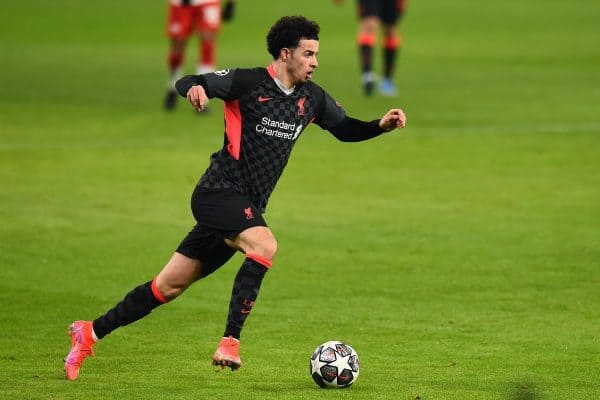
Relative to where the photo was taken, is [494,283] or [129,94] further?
[129,94]

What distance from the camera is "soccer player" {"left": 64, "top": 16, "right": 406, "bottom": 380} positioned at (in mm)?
9312

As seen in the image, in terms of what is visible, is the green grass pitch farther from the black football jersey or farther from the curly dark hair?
the curly dark hair

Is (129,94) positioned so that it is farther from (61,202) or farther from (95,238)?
(95,238)

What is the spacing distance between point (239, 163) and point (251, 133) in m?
0.22

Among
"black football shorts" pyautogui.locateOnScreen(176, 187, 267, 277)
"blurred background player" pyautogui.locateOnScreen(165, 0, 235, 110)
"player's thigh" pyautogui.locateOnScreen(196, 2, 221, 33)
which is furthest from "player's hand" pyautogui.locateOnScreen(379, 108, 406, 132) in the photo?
"player's thigh" pyautogui.locateOnScreen(196, 2, 221, 33)

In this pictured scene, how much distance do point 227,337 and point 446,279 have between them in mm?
4626

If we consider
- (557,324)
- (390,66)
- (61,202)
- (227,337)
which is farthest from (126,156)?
(227,337)

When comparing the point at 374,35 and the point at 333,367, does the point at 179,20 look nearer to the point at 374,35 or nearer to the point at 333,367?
the point at 374,35

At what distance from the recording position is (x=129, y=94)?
86.3 feet

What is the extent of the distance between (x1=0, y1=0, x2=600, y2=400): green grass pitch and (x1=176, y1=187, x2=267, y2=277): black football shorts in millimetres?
834

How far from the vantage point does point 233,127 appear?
9469mm

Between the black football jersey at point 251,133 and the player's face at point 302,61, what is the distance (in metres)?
0.15

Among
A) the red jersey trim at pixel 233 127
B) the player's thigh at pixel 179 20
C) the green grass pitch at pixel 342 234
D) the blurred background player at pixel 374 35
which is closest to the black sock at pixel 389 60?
the blurred background player at pixel 374 35

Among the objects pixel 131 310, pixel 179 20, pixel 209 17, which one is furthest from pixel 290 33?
pixel 179 20
